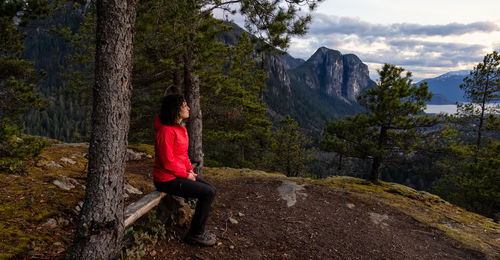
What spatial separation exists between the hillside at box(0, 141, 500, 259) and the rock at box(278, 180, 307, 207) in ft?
0.10

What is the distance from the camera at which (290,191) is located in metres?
7.96

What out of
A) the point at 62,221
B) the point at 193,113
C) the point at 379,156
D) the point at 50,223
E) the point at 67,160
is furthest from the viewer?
the point at 379,156

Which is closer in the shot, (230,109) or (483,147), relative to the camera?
(230,109)

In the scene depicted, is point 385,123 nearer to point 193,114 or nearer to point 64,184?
point 193,114

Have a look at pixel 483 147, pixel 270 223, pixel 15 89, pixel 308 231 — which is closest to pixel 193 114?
pixel 270 223

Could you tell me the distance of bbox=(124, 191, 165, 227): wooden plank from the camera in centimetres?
336

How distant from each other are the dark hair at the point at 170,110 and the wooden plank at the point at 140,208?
1.18m

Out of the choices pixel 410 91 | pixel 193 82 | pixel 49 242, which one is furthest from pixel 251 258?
pixel 410 91

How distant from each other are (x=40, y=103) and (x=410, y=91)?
1378 centimetres

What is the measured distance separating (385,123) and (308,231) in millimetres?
9024

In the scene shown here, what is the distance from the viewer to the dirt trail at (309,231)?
4.26 metres

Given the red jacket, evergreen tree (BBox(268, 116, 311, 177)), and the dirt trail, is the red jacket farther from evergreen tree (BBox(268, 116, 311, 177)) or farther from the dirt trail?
evergreen tree (BBox(268, 116, 311, 177))

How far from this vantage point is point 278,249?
4430mm

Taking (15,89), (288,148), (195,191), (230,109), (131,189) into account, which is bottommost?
(288,148)
